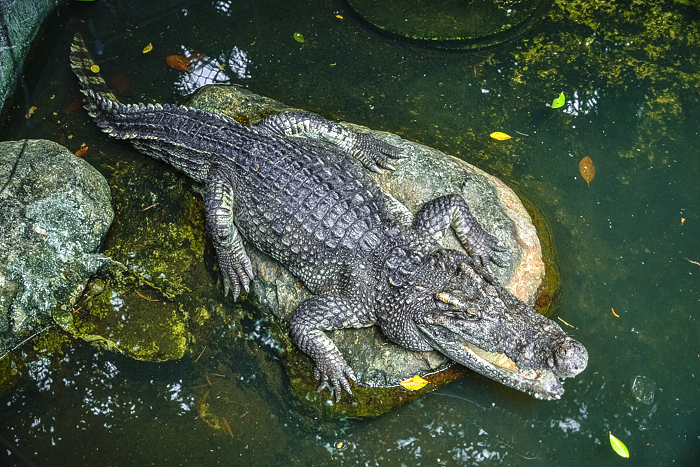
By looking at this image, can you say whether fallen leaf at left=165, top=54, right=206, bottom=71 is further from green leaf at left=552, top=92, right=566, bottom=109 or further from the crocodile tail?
green leaf at left=552, top=92, right=566, bottom=109

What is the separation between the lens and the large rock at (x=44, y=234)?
465 centimetres

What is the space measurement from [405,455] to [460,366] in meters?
0.81

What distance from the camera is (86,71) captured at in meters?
5.85

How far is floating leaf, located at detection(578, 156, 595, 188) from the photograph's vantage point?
5371 mm

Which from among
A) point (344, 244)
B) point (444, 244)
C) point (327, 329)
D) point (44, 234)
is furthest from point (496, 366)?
point (44, 234)

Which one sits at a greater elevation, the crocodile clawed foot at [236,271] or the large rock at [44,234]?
the large rock at [44,234]

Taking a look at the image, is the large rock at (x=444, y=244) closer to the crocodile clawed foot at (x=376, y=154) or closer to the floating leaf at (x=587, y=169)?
the crocodile clawed foot at (x=376, y=154)

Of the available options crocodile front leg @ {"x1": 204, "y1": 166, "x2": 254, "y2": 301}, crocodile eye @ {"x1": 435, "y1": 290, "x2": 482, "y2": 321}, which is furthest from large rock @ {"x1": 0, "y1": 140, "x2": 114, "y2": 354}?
crocodile eye @ {"x1": 435, "y1": 290, "x2": 482, "y2": 321}

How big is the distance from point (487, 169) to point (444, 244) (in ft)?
3.86

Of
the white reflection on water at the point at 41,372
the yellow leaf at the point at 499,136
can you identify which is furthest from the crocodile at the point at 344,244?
the white reflection on water at the point at 41,372

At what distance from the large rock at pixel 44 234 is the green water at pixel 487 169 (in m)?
0.33

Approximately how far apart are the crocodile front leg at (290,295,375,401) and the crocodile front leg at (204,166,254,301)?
79 cm

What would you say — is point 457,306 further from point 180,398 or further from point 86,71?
point 86,71

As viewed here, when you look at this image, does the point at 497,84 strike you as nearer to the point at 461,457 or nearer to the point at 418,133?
the point at 418,133
